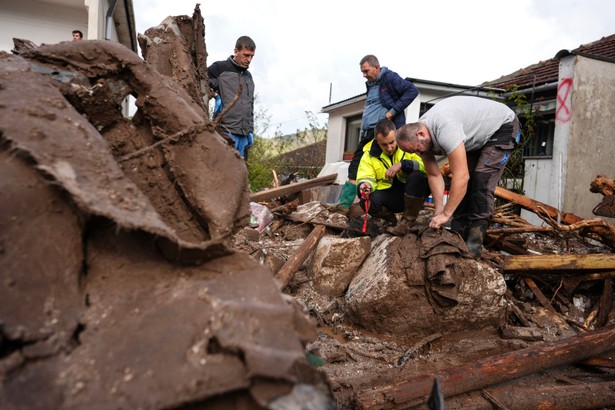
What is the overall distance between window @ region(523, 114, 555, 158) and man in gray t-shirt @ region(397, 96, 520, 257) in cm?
506

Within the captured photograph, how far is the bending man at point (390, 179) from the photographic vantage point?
443 centimetres

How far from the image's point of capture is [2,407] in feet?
2.74

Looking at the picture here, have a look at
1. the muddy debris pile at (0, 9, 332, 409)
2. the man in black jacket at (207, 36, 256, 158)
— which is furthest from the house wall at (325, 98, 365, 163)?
the muddy debris pile at (0, 9, 332, 409)

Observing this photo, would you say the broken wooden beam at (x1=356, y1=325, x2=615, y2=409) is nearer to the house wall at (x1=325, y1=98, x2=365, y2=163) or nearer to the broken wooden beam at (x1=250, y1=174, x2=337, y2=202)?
the broken wooden beam at (x1=250, y1=174, x2=337, y2=202)

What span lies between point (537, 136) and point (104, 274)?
9.37 meters

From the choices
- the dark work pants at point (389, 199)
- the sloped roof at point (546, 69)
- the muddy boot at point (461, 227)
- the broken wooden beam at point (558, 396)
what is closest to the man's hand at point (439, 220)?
the muddy boot at point (461, 227)

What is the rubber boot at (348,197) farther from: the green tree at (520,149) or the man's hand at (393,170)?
the green tree at (520,149)

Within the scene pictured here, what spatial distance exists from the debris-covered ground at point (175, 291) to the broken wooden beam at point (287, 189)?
10.3 ft

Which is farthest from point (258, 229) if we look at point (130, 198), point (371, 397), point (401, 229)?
point (130, 198)

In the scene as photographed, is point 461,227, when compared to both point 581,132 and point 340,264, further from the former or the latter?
point 581,132

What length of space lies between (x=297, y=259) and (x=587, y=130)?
19.4 feet

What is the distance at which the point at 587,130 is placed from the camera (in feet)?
24.2

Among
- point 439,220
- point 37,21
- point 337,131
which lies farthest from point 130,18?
point 439,220

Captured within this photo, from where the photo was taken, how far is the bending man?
14.5 ft
